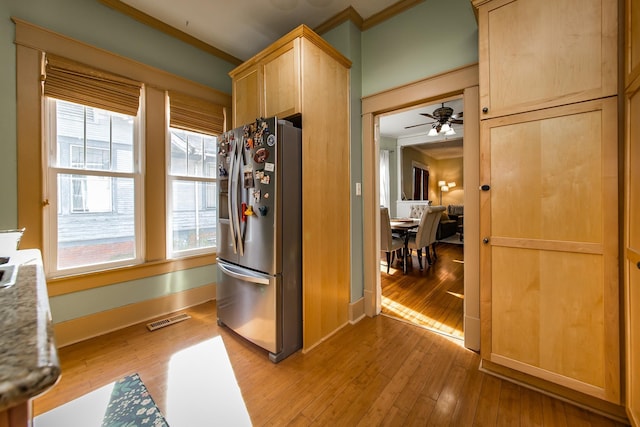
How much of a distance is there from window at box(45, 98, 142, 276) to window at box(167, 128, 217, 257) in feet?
1.04

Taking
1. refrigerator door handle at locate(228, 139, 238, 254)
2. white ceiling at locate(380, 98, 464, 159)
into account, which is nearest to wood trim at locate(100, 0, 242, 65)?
refrigerator door handle at locate(228, 139, 238, 254)

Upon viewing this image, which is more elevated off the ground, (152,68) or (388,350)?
(152,68)

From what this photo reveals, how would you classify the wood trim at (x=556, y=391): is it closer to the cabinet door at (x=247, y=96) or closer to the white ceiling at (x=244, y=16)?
the white ceiling at (x=244, y=16)

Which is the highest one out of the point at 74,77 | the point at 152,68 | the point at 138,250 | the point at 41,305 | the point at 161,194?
the point at 152,68

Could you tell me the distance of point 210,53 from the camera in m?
2.89

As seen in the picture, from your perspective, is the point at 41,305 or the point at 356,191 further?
the point at 356,191

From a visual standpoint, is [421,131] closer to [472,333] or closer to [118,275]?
[472,333]

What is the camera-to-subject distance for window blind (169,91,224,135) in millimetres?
2613

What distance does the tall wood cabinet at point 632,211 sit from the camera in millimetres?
1170

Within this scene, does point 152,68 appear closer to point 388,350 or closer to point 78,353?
point 78,353

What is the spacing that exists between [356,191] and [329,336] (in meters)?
1.31

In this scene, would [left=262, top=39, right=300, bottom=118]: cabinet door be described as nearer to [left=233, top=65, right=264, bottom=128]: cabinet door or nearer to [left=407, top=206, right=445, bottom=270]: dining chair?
[left=233, top=65, right=264, bottom=128]: cabinet door

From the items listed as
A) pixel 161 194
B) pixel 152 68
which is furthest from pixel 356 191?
pixel 152 68

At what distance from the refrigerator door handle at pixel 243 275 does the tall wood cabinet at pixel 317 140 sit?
1.02 feet
